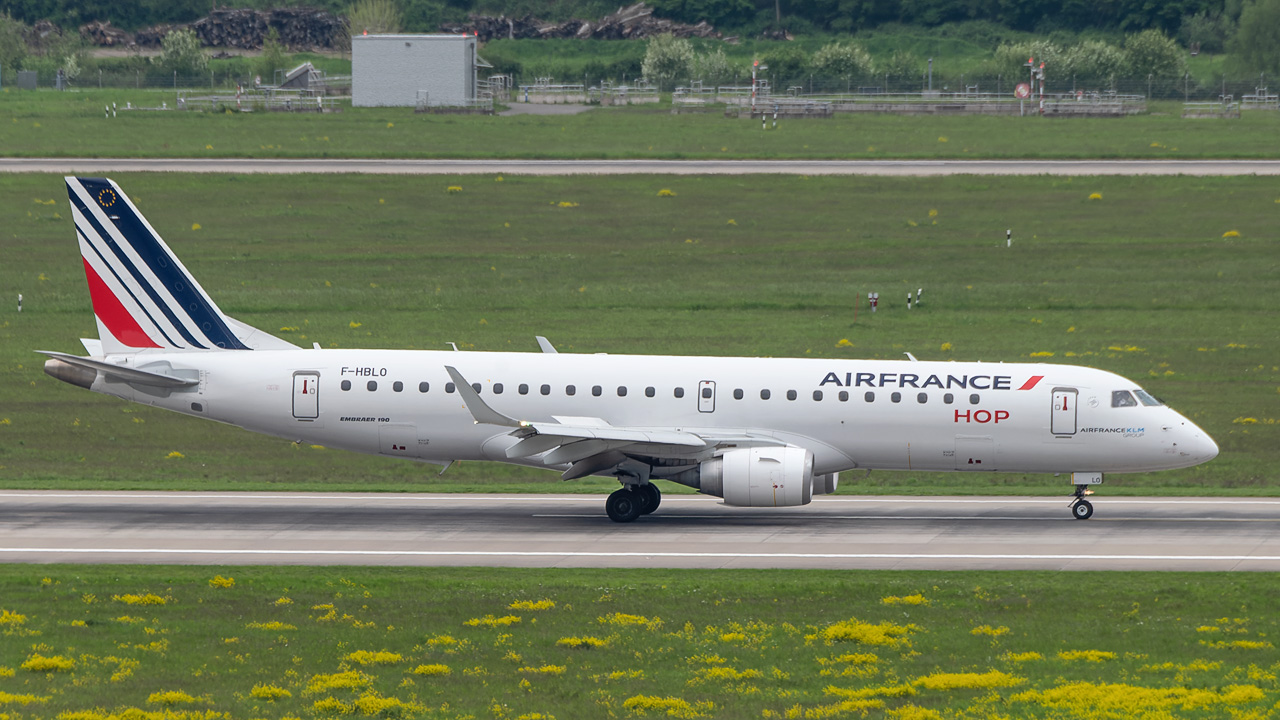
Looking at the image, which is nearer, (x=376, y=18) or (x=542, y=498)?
(x=542, y=498)

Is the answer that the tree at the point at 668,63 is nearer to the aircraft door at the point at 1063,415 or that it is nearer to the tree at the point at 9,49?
the tree at the point at 9,49

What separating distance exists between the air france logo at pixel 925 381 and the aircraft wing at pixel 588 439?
2419mm

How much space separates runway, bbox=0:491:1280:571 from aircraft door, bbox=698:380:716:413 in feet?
9.99

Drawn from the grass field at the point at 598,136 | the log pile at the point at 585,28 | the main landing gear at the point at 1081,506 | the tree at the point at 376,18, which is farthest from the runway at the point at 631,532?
the log pile at the point at 585,28

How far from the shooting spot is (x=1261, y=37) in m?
160

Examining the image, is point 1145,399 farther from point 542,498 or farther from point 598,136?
point 598,136

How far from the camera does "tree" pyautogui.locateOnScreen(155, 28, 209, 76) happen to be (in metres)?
164

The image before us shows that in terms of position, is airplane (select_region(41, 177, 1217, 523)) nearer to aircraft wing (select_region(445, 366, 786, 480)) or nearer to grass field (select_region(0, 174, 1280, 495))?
aircraft wing (select_region(445, 366, 786, 480))

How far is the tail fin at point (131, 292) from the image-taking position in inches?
1560

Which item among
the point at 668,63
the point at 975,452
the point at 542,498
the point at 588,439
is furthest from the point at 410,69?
the point at 975,452

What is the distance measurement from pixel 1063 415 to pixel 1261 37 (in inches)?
5532

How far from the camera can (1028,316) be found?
6444 centimetres

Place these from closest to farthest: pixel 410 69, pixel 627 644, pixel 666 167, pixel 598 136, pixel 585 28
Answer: pixel 627 644 < pixel 666 167 < pixel 598 136 < pixel 410 69 < pixel 585 28

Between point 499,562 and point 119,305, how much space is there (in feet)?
46.7
